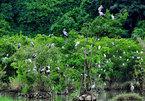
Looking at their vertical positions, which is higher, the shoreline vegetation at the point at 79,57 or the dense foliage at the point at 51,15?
the dense foliage at the point at 51,15

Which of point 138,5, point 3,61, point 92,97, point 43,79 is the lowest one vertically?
point 92,97

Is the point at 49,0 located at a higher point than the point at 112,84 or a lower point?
higher

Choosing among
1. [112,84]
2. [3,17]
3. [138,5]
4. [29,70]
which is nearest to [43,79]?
[29,70]

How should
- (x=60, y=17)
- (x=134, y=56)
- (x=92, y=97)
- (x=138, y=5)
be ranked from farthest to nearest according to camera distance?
(x=60, y=17) < (x=138, y=5) < (x=134, y=56) < (x=92, y=97)

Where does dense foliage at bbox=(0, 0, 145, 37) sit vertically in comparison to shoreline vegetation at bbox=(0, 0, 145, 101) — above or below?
above

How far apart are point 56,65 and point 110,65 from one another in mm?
4379

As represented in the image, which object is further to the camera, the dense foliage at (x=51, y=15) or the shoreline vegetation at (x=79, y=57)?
the dense foliage at (x=51, y=15)

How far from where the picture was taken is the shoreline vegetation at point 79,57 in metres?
17.9

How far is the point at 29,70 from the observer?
62.5 ft

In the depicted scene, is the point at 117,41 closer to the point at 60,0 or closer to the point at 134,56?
the point at 134,56

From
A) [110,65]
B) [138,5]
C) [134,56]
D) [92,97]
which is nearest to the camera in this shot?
[92,97]

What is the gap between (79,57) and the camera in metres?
18.6

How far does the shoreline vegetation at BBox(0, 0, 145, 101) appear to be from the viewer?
1794 cm

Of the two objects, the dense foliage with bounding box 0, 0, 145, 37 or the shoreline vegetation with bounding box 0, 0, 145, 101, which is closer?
the shoreline vegetation with bounding box 0, 0, 145, 101
